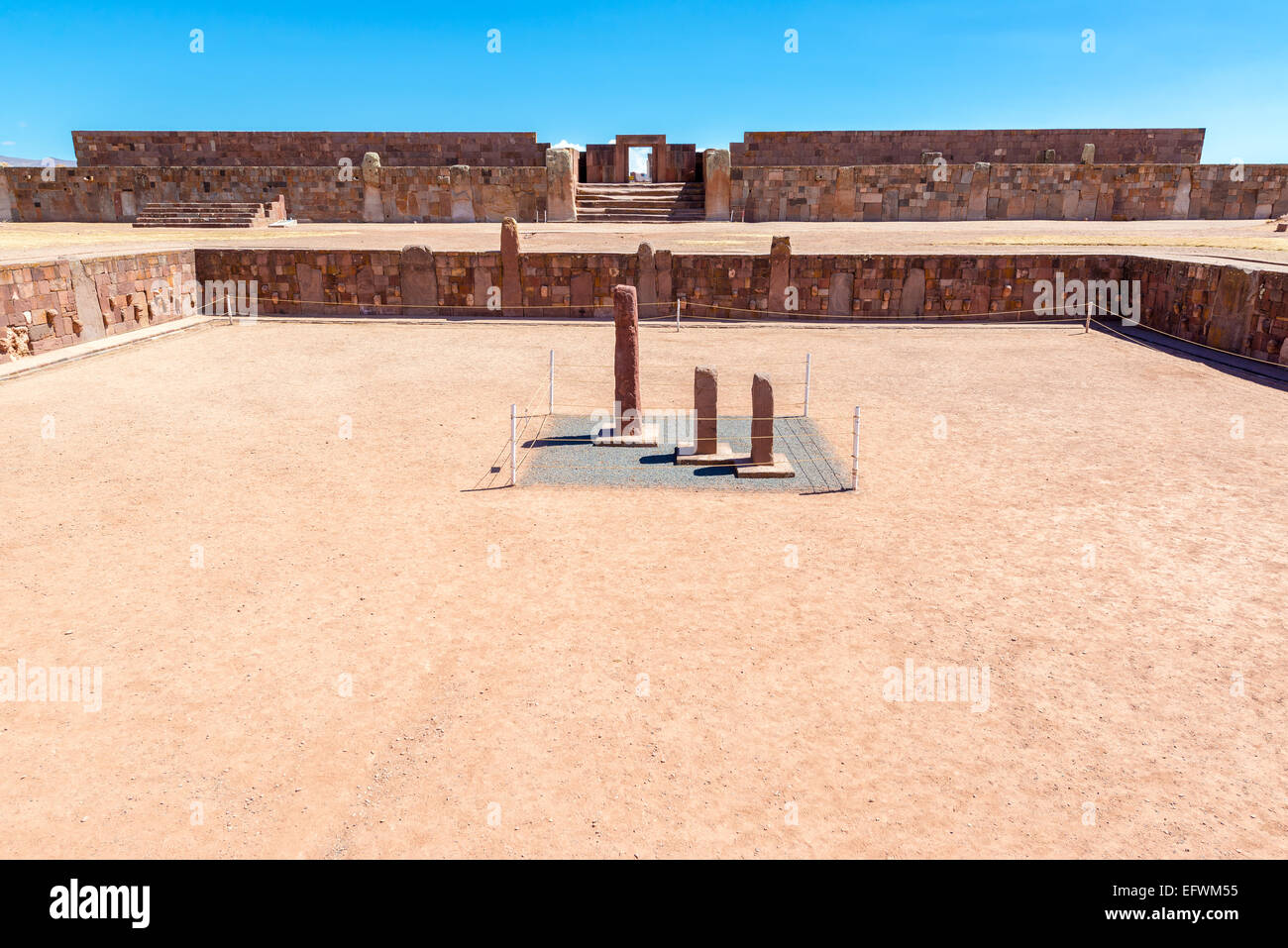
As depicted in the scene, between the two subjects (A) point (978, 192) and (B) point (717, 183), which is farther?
(A) point (978, 192)

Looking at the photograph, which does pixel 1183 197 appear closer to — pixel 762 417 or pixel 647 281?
pixel 647 281

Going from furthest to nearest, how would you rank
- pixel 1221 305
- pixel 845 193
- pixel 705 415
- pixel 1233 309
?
pixel 845 193, pixel 1221 305, pixel 1233 309, pixel 705 415

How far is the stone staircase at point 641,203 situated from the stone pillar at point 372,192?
649 cm

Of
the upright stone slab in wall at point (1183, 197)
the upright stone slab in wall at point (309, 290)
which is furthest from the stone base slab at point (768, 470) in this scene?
the upright stone slab in wall at point (1183, 197)

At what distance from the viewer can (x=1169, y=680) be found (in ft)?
14.5

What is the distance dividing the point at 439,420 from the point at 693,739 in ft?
20.5

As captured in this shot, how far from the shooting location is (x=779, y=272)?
1647cm

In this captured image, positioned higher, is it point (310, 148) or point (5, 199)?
point (310, 148)

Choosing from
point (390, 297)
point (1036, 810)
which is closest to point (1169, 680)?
point (1036, 810)

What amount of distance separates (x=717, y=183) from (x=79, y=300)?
18.4 m

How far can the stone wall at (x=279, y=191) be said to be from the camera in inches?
1050

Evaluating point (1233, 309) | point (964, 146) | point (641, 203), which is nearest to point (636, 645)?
point (1233, 309)

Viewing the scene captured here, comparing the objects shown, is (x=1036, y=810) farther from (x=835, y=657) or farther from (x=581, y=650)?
(x=581, y=650)
